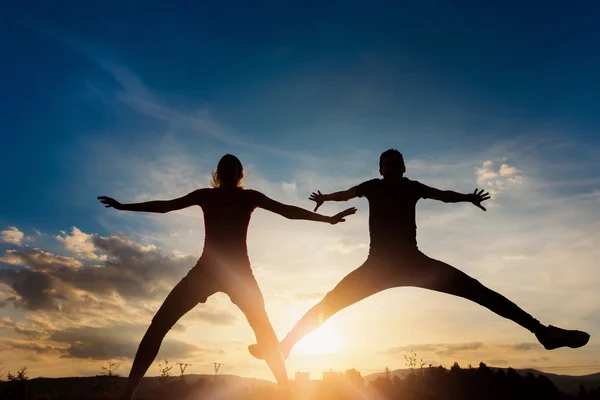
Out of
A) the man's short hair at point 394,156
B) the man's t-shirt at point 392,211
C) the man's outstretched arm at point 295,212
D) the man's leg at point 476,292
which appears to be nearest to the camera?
the man's leg at point 476,292

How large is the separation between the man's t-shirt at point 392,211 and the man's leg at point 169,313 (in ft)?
7.98

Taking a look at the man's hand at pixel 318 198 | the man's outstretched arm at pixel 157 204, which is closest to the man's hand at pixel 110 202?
the man's outstretched arm at pixel 157 204

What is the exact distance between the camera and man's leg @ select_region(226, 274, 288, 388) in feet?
21.2

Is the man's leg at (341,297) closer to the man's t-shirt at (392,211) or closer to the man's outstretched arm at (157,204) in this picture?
the man's t-shirt at (392,211)

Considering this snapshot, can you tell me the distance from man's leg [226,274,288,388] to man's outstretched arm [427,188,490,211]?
300 cm

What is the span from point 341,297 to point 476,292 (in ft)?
5.94

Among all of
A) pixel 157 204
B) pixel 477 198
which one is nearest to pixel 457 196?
pixel 477 198

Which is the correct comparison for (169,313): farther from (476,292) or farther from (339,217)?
(476,292)

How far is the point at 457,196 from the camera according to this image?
748cm

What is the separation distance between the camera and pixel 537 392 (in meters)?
21.5

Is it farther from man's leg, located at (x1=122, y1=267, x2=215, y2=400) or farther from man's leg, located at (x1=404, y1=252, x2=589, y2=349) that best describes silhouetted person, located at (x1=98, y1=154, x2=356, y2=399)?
man's leg, located at (x1=404, y1=252, x2=589, y2=349)

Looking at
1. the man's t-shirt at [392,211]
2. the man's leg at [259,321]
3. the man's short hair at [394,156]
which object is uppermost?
the man's short hair at [394,156]

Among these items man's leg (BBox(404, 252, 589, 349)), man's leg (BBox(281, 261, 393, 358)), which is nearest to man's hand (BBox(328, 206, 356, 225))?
man's leg (BBox(281, 261, 393, 358))

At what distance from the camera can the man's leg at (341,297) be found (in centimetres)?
649
